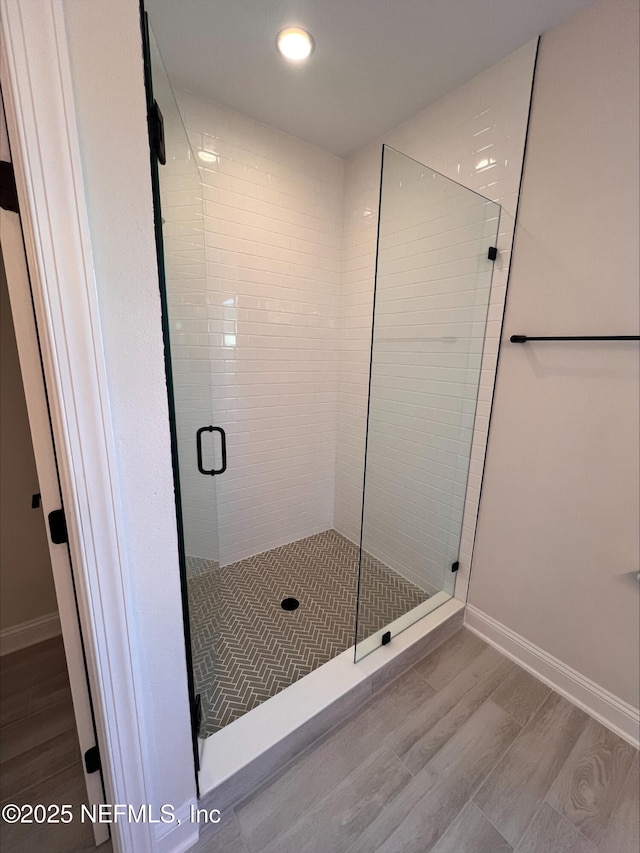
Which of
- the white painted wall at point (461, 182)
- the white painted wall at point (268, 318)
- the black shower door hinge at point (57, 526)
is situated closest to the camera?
the black shower door hinge at point (57, 526)

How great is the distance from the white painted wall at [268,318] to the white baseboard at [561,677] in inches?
53.6

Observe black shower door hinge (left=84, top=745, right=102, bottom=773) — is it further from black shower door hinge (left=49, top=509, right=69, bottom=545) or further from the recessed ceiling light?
the recessed ceiling light

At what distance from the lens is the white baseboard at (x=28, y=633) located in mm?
1701

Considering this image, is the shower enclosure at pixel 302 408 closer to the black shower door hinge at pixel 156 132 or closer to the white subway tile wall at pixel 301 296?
the white subway tile wall at pixel 301 296

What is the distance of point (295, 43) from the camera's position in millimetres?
1449

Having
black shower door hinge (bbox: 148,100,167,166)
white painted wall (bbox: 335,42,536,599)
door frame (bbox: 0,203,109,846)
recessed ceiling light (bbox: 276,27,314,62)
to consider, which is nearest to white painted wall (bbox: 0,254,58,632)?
door frame (bbox: 0,203,109,846)

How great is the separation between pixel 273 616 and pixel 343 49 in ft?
9.09

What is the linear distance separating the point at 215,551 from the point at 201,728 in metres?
0.65

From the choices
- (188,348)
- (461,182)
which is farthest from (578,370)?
(188,348)

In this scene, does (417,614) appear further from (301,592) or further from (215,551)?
(215,551)

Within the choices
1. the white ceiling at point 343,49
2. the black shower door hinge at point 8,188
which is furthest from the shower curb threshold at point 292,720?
the white ceiling at point 343,49

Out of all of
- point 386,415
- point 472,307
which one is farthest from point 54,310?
point 472,307

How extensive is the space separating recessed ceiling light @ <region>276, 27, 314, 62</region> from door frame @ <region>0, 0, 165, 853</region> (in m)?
1.25

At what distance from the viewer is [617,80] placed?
4.03 feet
